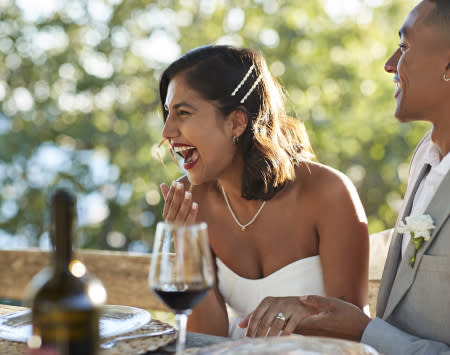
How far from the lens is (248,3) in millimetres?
6633

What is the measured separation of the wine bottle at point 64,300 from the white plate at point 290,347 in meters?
0.33

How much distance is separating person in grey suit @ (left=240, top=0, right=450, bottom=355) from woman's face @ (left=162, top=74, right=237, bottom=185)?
80 centimetres

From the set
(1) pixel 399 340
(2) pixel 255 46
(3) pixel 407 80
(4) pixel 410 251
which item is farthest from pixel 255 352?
(2) pixel 255 46

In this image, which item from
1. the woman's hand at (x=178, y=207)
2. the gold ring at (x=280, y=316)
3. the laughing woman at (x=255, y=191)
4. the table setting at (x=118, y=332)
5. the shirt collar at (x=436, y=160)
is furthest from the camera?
the laughing woman at (x=255, y=191)

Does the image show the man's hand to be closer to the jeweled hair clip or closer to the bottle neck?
the bottle neck

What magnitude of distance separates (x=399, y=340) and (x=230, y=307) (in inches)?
48.4

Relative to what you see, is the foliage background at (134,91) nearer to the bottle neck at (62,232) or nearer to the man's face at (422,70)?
the man's face at (422,70)

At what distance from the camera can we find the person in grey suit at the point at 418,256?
1.60 metres

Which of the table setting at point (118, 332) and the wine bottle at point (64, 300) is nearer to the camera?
the wine bottle at point (64, 300)

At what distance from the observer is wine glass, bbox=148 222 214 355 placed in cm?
107

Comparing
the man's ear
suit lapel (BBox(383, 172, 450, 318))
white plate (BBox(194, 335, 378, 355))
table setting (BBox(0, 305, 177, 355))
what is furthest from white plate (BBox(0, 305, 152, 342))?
the man's ear

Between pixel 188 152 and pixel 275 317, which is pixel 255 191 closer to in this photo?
pixel 188 152

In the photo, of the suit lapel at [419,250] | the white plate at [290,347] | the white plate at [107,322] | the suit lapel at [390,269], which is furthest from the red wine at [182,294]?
the suit lapel at [390,269]

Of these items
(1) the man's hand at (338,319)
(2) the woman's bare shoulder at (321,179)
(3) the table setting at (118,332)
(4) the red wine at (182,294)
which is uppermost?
(2) the woman's bare shoulder at (321,179)
